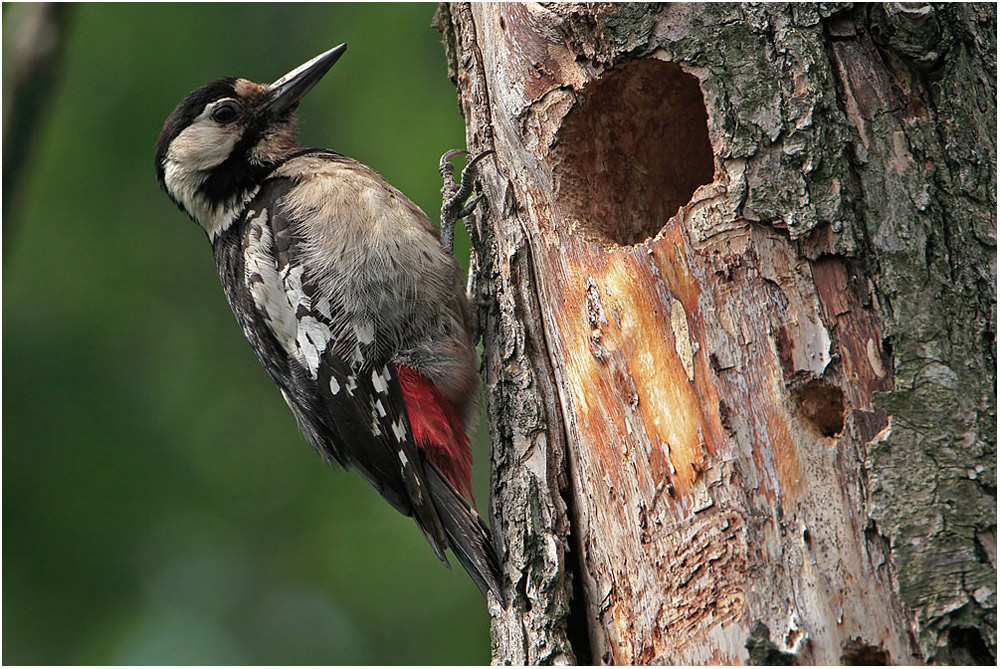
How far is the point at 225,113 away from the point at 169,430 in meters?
1.90

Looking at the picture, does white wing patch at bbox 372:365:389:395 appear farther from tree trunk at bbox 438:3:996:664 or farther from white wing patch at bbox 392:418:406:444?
tree trunk at bbox 438:3:996:664

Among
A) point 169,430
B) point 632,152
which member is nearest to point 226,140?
point 632,152

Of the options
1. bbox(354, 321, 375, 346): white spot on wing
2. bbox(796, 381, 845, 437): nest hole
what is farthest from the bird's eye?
bbox(796, 381, 845, 437): nest hole

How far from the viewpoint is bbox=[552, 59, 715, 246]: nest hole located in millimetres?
2883

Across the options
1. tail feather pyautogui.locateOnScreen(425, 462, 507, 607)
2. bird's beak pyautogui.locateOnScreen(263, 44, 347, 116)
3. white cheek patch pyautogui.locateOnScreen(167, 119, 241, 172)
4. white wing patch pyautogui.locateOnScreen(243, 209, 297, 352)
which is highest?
bird's beak pyautogui.locateOnScreen(263, 44, 347, 116)

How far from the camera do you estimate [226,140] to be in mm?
4031

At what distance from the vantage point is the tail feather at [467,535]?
9.72 ft

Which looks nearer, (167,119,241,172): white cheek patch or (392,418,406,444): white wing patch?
(392,418,406,444): white wing patch

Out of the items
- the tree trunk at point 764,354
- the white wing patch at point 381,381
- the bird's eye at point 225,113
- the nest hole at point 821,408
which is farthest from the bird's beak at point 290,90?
the nest hole at point 821,408

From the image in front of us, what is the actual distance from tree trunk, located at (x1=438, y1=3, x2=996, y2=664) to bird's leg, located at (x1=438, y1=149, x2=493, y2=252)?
335 mm

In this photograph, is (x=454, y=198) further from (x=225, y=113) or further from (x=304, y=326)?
(x=225, y=113)

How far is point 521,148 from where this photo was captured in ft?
9.74

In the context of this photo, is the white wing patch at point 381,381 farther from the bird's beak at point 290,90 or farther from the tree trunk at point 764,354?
the bird's beak at point 290,90

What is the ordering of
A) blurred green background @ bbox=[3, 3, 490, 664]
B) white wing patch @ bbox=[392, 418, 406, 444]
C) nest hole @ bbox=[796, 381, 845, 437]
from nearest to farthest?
nest hole @ bbox=[796, 381, 845, 437] → white wing patch @ bbox=[392, 418, 406, 444] → blurred green background @ bbox=[3, 3, 490, 664]
